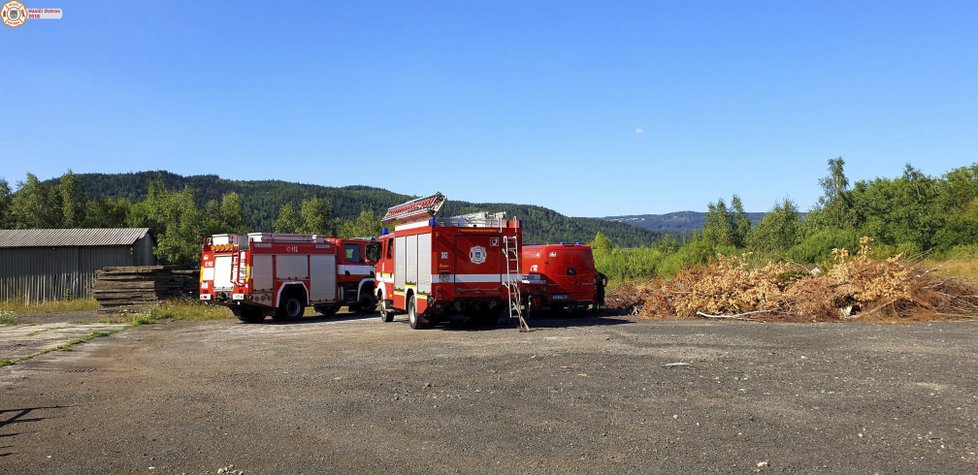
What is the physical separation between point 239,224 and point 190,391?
8518cm

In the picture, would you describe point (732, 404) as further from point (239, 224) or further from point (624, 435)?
point (239, 224)

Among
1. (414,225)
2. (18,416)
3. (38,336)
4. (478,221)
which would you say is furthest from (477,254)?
(38,336)

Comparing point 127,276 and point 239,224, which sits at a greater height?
point 239,224

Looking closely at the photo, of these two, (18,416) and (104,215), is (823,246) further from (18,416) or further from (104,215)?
(104,215)

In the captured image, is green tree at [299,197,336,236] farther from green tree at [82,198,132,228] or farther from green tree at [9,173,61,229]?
green tree at [9,173,61,229]

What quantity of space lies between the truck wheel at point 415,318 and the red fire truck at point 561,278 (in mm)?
3725

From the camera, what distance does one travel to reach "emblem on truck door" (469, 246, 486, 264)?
1789 cm

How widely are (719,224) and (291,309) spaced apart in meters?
106

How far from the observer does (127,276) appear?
1075 inches

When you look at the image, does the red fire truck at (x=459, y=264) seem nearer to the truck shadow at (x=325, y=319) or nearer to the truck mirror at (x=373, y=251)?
the truck mirror at (x=373, y=251)

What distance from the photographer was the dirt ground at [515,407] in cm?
616

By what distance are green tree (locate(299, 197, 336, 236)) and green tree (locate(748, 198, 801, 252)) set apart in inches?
2391

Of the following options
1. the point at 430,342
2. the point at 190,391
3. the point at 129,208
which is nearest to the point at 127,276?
the point at 430,342

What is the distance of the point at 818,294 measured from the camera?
19078mm
